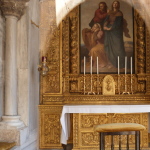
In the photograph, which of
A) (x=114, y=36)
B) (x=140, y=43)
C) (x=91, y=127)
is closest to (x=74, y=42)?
Result: (x=114, y=36)

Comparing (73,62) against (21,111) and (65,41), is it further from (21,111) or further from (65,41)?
(21,111)

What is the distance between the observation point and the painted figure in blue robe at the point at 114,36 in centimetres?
722

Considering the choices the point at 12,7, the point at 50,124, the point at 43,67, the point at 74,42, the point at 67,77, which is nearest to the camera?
the point at 12,7

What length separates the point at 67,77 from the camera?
7.11 m

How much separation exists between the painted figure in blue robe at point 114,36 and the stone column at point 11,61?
2562 mm

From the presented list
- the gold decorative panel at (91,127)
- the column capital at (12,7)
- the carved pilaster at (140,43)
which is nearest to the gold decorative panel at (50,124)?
the gold decorative panel at (91,127)

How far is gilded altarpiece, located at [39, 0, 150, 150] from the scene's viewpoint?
6922 mm

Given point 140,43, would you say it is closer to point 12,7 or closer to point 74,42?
point 74,42

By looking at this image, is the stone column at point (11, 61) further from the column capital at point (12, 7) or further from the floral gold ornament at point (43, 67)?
the floral gold ornament at point (43, 67)

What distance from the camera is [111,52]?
725 centimetres

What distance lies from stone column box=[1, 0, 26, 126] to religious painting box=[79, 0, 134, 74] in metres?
2.15

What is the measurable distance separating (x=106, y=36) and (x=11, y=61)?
278 cm

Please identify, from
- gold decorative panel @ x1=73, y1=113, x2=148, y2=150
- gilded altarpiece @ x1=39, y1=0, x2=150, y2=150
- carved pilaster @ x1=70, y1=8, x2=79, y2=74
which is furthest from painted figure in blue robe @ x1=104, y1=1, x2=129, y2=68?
gold decorative panel @ x1=73, y1=113, x2=148, y2=150

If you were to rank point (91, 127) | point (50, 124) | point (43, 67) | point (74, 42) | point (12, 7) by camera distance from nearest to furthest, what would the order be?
point (12, 7) → point (91, 127) → point (43, 67) → point (50, 124) → point (74, 42)
